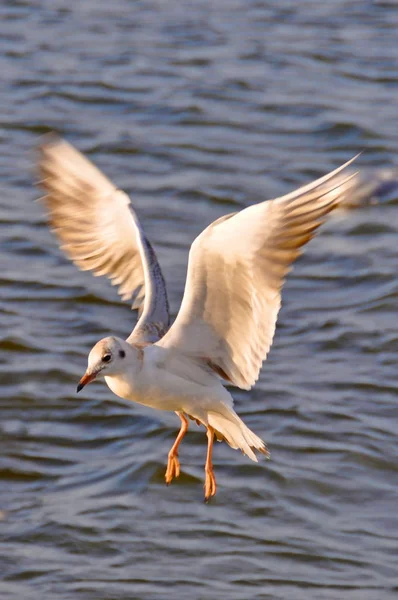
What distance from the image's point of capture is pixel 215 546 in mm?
8266

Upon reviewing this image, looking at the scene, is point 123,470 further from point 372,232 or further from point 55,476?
point 372,232

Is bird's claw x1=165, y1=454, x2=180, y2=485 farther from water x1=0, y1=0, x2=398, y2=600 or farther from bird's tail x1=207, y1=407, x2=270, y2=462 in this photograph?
water x1=0, y1=0, x2=398, y2=600

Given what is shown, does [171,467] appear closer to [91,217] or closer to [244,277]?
[244,277]

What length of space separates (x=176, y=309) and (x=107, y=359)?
157 inches

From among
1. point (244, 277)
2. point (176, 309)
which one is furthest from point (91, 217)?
point (176, 309)

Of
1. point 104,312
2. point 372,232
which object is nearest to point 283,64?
point 372,232

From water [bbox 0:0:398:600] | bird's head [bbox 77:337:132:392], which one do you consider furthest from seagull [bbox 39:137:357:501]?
water [bbox 0:0:398:600]

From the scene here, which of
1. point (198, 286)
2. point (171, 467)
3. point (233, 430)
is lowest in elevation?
point (171, 467)

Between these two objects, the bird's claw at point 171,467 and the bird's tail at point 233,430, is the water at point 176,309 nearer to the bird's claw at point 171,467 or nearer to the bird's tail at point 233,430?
the bird's claw at point 171,467

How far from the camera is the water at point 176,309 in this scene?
8.20 meters

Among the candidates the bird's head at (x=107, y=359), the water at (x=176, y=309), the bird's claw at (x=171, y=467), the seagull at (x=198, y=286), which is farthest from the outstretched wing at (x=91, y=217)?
the bird's head at (x=107, y=359)

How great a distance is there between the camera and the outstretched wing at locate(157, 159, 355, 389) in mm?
6184

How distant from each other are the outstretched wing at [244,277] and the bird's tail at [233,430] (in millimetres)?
210

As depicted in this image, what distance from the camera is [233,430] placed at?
723cm
